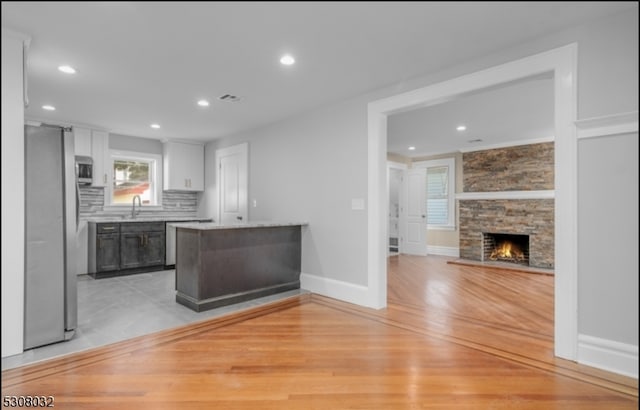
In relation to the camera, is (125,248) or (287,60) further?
(125,248)

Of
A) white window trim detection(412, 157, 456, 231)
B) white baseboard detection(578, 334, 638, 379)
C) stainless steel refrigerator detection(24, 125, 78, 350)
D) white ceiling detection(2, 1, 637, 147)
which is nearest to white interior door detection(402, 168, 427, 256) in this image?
white window trim detection(412, 157, 456, 231)

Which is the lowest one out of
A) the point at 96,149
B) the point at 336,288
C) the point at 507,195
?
the point at 336,288

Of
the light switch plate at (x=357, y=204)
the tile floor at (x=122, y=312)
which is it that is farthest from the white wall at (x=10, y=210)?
the light switch plate at (x=357, y=204)

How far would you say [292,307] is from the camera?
12.5ft

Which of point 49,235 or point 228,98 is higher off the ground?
point 228,98

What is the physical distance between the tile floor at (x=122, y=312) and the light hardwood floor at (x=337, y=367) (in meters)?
0.20

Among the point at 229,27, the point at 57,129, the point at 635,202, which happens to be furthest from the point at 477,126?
the point at 57,129

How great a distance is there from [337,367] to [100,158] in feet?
17.8

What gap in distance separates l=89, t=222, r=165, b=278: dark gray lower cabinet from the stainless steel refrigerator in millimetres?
2787

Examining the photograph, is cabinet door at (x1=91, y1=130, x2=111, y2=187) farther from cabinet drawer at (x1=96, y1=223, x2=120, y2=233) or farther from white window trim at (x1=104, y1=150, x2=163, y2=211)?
cabinet drawer at (x1=96, y1=223, x2=120, y2=233)

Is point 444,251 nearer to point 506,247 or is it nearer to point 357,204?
point 506,247

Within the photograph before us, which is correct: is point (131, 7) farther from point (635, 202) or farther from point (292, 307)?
point (292, 307)

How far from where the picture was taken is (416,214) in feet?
27.7

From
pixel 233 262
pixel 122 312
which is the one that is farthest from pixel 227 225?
pixel 122 312
